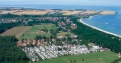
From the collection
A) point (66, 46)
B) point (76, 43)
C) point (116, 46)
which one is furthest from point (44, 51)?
point (116, 46)

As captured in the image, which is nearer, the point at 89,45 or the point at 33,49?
the point at 33,49

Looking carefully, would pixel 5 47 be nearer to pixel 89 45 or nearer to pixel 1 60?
pixel 1 60

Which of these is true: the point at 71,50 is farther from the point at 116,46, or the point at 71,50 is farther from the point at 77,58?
the point at 116,46

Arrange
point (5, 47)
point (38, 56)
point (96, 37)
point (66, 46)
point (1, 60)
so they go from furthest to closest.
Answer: point (96, 37), point (66, 46), point (5, 47), point (38, 56), point (1, 60)

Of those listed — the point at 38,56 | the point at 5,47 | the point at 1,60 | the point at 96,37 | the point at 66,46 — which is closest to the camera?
the point at 1,60

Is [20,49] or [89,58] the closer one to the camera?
[89,58]

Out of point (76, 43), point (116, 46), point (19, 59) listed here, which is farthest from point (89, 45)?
point (19, 59)
